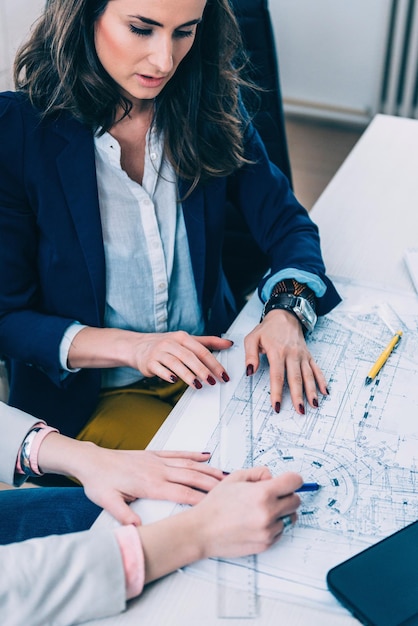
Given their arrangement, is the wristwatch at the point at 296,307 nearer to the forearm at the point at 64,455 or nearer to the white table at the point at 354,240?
the white table at the point at 354,240

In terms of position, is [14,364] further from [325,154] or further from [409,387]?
[325,154]

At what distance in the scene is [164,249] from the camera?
141cm

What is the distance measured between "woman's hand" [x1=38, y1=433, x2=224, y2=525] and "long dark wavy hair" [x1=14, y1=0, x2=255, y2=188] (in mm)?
570

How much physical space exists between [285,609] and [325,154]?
294cm

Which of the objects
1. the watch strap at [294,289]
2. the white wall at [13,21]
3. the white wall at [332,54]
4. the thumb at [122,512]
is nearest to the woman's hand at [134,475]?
the thumb at [122,512]

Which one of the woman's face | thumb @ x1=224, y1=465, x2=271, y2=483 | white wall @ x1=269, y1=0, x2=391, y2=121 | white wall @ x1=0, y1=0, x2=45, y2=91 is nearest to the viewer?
thumb @ x1=224, y1=465, x2=271, y2=483

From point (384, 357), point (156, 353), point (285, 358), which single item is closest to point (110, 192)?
point (156, 353)

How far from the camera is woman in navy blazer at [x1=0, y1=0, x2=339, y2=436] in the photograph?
118cm

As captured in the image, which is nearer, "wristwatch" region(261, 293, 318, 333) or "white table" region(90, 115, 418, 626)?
"white table" region(90, 115, 418, 626)

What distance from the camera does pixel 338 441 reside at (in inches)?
40.3

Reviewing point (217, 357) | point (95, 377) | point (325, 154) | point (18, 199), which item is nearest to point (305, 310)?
point (217, 357)

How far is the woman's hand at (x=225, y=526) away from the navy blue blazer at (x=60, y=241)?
0.44 m

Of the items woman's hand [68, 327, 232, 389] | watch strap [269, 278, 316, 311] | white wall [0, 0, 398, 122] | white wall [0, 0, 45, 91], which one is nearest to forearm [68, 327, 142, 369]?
woman's hand [68, 327, 232, 389]

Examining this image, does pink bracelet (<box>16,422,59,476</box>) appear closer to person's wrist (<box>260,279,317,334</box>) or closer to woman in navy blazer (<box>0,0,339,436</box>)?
woman in navy blazer (<box>0,0,339,436</box>)
